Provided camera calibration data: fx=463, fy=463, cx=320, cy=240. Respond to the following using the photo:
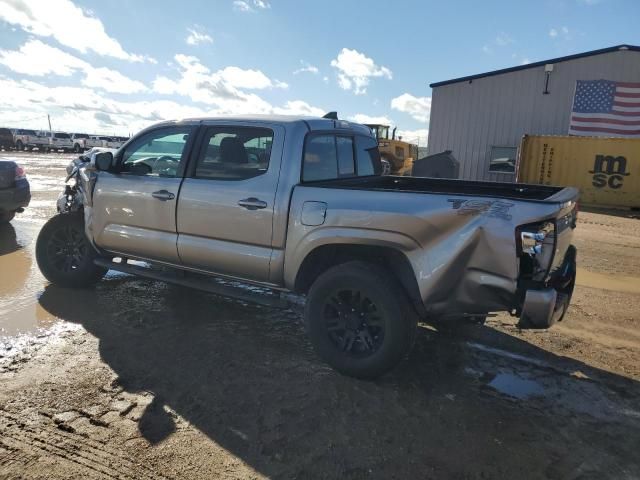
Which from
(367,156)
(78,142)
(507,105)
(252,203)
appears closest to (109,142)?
(78,142)

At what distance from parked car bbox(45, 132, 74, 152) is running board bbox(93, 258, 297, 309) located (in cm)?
4175

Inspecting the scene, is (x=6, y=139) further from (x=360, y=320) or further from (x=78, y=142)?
(x=360, y=320)

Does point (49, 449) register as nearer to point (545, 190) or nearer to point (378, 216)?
point (378, 216)

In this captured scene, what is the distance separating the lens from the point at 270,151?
12.3ft

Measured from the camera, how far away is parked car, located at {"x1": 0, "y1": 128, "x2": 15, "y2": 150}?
34.9 meters

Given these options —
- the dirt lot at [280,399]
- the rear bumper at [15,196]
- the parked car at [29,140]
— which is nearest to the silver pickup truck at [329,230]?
the dirt lot at [280,399]

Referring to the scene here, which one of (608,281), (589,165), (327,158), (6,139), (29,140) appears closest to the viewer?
(327,158)

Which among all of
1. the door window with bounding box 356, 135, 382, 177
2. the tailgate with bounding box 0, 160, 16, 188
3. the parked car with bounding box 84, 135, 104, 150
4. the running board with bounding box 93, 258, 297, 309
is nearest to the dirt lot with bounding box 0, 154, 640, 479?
the running board with bounding box 93, 258, 297, 309

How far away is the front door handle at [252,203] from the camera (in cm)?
365

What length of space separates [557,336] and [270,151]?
318 cm

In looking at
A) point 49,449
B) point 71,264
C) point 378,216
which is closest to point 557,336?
point 378,216

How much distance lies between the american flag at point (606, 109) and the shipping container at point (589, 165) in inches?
112

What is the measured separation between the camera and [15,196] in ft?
24.6

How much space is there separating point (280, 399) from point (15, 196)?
6.64 m
